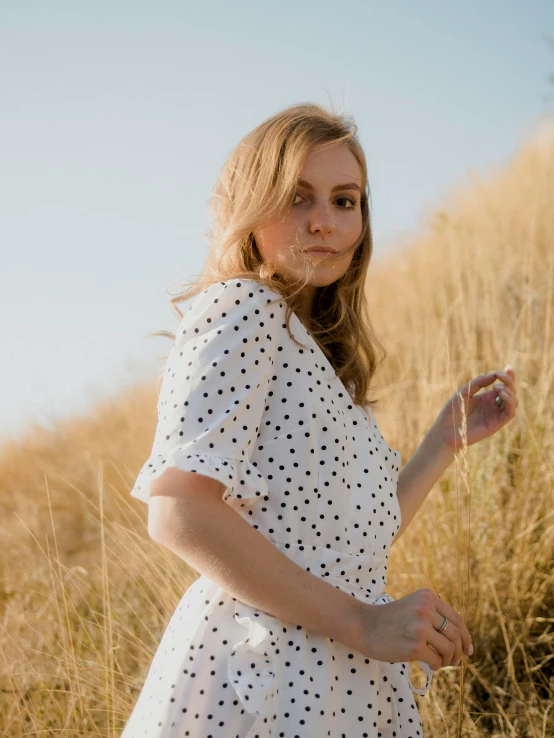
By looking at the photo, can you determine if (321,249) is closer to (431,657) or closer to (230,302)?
(230,302)

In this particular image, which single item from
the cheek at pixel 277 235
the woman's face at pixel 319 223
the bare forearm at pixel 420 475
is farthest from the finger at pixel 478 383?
the cheek at pixel 277 235

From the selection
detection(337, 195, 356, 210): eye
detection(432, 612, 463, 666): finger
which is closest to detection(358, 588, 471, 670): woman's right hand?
detection(432, 612, 463, 666): finger

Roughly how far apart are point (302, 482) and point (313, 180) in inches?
22.0

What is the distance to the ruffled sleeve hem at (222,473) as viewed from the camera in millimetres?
1003

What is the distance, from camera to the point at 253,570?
1.01m

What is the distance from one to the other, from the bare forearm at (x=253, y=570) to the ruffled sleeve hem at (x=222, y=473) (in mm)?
39

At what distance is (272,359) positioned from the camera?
116cm

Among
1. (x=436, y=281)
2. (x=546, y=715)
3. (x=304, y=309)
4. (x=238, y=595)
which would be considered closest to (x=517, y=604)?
(x=546, y=715)

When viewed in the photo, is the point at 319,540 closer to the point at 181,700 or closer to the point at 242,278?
the point at 181,700

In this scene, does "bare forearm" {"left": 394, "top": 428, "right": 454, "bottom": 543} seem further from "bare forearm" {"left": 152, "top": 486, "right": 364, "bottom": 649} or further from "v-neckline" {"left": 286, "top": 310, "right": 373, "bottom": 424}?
"bare forearm" {"left": 152, "top": 486, "right": 364, "bottom": 649}

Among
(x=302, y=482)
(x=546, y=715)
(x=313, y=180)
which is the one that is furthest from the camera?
(x=546, y=715)

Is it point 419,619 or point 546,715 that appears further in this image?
point 546,715

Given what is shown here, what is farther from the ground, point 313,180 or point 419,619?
point 313,180

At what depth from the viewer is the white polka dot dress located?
1.04 metres
